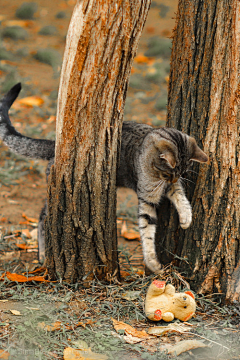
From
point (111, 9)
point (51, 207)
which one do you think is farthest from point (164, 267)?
point (111, 9)

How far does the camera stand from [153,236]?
10.9 ft

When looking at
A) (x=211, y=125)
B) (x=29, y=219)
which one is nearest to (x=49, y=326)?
(x=211, y=125)

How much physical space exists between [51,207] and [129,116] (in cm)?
475

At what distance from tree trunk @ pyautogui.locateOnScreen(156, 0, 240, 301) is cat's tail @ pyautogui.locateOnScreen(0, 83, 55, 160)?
1.42m

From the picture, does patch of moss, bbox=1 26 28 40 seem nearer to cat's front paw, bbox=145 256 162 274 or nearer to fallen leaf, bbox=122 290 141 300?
cat's front paw, bbox=145 256 162 274

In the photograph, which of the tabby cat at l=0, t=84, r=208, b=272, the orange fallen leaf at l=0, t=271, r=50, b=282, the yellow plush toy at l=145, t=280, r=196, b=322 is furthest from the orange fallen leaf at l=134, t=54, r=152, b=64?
the yellow plush toy at l=145, t=280, r=196, b=322

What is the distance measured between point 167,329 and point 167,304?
0.56ft

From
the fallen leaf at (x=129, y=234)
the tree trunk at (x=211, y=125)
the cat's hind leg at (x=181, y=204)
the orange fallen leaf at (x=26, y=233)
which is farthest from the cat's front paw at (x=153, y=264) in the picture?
the orange fallen leaf at (x=26, y=233)

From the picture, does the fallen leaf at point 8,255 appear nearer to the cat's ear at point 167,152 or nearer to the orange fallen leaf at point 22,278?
the orange fallen leaf at point 22,278

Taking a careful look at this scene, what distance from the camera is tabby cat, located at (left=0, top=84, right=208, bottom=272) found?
9.84 ft

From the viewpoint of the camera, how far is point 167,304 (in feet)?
8.91

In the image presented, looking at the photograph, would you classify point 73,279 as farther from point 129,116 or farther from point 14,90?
point 129,116

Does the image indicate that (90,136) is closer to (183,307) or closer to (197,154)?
(197,154)

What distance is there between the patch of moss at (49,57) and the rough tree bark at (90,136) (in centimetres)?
687
